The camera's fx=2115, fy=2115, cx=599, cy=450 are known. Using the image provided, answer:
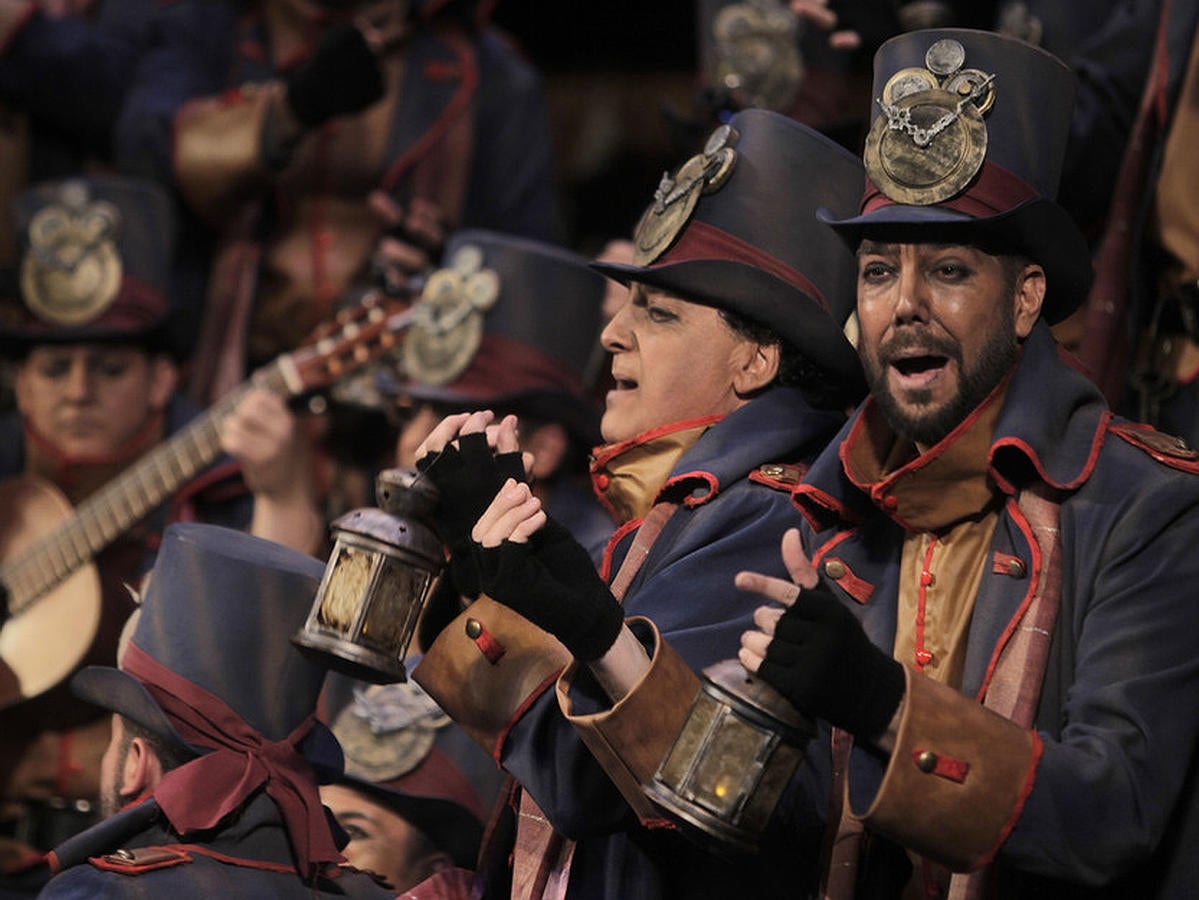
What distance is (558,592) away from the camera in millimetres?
3400

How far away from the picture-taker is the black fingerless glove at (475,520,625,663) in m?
3.39

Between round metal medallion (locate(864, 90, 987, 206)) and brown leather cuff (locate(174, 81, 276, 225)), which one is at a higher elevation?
round metal medallion (locate(864, 90, 987, 206))

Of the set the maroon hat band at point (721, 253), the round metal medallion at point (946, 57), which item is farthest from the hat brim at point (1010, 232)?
the maroon hat band at point (721, 253)

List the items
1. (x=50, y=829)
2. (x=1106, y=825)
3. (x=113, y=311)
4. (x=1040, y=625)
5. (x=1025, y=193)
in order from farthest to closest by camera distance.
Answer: (x=113, y=311), (x=50, y=829), (x=1025, y=193), (x=1040, y=625), (x=1106, y=825)

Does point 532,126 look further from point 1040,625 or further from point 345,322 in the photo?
point 1040,625

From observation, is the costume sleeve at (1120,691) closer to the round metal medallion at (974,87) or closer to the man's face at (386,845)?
the round metal medallion at (974,87)

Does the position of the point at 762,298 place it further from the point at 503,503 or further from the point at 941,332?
the point at 503,503

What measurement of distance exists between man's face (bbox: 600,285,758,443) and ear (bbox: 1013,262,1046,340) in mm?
626

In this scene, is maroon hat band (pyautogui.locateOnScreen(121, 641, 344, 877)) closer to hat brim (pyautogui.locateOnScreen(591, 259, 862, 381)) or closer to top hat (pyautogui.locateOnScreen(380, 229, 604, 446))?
hat brim (pyautogui.locateOnScreen(591, 259, 862, 381))

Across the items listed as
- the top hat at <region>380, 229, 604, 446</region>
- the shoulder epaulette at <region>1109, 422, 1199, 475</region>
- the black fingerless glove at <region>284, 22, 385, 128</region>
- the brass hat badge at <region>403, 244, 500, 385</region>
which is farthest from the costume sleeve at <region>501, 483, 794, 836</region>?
the black fingerless glove at <region>284, 22, 385, 128</region>

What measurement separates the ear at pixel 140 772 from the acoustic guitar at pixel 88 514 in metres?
2.43

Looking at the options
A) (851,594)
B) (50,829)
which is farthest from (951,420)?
(50,829)

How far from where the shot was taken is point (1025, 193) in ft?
11.9

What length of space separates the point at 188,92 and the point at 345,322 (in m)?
1.31
